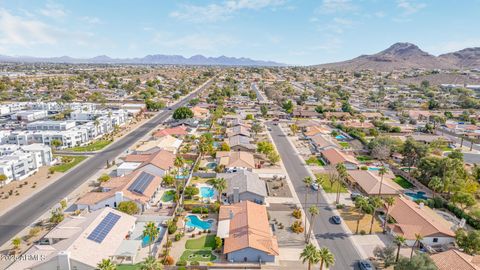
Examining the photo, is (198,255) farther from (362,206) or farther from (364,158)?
(364,158)

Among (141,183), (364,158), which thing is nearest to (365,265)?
(141,183)

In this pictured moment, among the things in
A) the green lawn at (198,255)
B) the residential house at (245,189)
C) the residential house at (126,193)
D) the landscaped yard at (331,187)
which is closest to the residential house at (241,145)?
the residential house at (245,189)

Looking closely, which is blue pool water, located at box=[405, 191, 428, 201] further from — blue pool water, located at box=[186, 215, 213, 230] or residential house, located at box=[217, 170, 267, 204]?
blue pool water, located at box=[186, 215, 213, 230]

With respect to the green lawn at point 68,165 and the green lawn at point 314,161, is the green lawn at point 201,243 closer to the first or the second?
the green lawn at point 314,161

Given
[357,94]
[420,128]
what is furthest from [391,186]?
[357,94]

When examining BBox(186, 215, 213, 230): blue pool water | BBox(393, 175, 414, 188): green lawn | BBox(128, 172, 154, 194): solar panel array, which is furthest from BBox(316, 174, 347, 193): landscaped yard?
BBox(128, 172, 154, 194): solar panel array

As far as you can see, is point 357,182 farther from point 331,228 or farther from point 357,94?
point 357,94
